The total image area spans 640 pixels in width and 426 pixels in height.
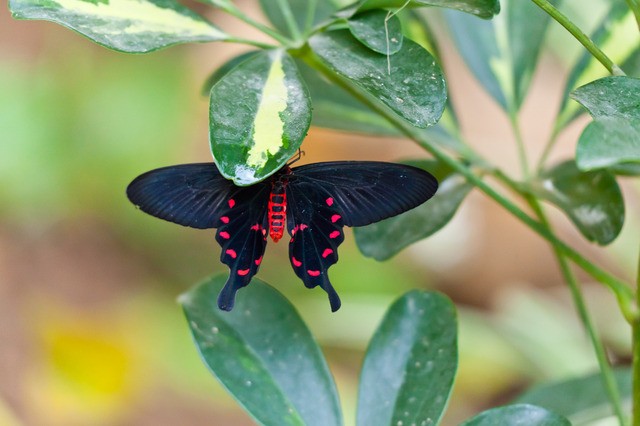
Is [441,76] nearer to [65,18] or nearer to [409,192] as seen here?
[409,192]

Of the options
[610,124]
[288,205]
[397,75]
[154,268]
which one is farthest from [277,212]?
[154,268]

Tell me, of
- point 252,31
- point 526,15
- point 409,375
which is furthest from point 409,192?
point 252,31

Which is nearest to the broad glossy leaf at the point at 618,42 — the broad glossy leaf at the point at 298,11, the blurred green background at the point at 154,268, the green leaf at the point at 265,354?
the broad glossy leaf at the point at 298,11

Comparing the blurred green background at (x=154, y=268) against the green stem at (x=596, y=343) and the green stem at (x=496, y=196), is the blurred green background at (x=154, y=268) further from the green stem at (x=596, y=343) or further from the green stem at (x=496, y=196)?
the green stem at (x=496, y=196)

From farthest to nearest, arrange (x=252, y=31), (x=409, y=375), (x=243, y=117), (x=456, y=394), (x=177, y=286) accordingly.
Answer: (x=252, y=31), (x=177, y=286), (x=456, y=394), (x=409, y=375), (x=243, y=117)

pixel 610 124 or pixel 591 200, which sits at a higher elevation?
pixel 610 124

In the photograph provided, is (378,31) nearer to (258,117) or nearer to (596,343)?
(258,117)

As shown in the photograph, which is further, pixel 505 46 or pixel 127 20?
pixel 505 46

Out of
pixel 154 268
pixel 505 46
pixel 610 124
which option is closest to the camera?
pixel 610 124
